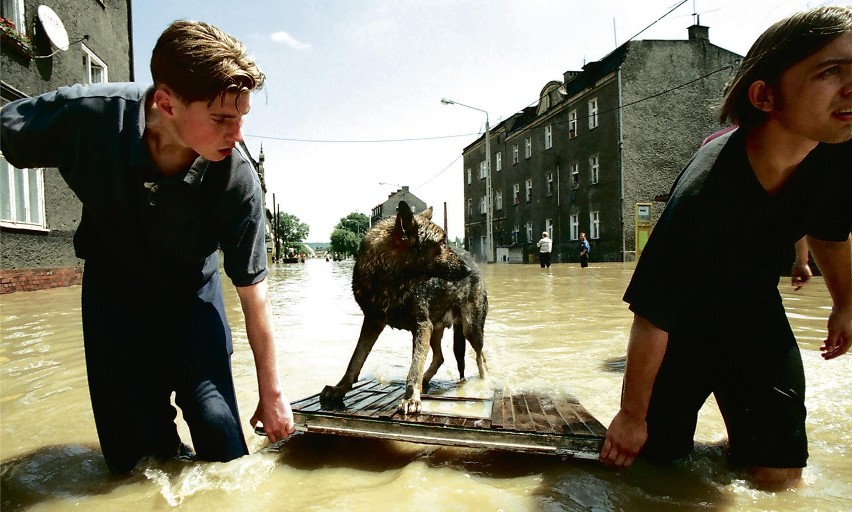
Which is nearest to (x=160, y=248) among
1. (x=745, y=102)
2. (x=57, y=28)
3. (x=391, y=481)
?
(x=391, y=481)

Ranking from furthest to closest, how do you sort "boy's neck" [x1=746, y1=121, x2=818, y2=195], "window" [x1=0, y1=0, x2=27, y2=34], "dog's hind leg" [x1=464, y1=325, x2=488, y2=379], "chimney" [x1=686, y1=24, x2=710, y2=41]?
"chimney" [x1=686, y1=24, x2=710, y2=41]
"window" [x1=0, y1=0, x2=27, y2=34]
"dog's hind leg" [x1=464, y1=325, x2=488, y2=379]
"boy's neck" [x1=746, y1=121, x2=818, y2=195]

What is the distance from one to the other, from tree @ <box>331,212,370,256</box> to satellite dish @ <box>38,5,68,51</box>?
3529 inches

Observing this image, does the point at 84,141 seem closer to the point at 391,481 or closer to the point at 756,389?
the point at 391,481

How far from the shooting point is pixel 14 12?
37.3 ft

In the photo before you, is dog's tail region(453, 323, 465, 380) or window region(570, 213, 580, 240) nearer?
dog's tail region(453, 323, 465, 380)

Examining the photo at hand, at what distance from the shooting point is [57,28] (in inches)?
493

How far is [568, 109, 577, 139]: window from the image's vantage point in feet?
112

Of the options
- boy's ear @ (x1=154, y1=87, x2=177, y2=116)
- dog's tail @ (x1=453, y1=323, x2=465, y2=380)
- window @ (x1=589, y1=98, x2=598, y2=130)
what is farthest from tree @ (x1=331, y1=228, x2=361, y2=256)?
boy's ear @ (x1=154, y1=87, x2=177, y2=116)

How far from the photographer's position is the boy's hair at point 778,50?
6.34 feet

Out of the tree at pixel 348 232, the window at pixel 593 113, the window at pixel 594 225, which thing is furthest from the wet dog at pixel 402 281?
the tree at pixel 348 232

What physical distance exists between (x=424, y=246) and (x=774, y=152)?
1.85 m

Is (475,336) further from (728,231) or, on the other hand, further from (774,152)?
(774,152)

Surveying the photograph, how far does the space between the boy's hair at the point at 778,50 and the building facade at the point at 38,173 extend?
1175 cm

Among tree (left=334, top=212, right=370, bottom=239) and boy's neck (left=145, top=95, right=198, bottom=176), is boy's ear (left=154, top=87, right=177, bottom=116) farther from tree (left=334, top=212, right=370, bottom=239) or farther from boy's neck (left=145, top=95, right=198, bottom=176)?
tree (left=334, top=212, right=370, bottom=239)
